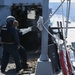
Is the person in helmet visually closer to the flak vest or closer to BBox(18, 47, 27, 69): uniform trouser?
the flak vest

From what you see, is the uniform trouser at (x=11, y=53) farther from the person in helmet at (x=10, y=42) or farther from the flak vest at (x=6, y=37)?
the flak vest at (x=6, y=37)

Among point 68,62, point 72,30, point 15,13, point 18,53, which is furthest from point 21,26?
point 68,62

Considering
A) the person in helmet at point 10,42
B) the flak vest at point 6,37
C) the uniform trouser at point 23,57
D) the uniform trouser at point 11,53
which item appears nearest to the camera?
the person in helmet at point 10,42

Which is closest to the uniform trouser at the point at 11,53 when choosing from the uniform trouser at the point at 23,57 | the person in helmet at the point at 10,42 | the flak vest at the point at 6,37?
the person in helmet at the point at 10,42

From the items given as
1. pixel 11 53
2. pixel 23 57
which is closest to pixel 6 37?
pixel 11 53

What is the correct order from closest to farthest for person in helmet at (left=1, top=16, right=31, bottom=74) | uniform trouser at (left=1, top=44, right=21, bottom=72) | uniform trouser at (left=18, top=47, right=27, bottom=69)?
person in helmet at (left=1, top=16, right=31, bottom=74) < uniform trouser at (left=1, top=44, right=21, bottom=72) < uniform trouser at (left=18, top=47, right=27, bottom=69)

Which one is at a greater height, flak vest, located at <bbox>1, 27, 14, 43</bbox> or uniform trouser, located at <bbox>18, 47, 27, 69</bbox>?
flak vest, located at <bbox>1, 27, 14, 43</bbox>

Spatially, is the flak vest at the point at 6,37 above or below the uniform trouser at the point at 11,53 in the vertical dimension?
above

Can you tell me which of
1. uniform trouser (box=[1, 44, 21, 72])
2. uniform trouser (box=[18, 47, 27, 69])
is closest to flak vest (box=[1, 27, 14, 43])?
uniform trouser (box=[1, 44, 21, 72])

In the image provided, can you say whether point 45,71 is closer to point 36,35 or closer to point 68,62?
point 68,62

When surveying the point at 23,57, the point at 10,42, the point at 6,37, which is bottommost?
the point at 23,57

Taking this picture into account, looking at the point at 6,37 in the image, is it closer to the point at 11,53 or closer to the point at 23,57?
the point at 11,53

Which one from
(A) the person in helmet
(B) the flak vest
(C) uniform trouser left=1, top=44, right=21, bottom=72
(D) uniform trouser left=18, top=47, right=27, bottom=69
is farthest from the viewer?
(D) uniform trouser left=18, top=47, right=27, bottom=69

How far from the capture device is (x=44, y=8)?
650 centimetres
